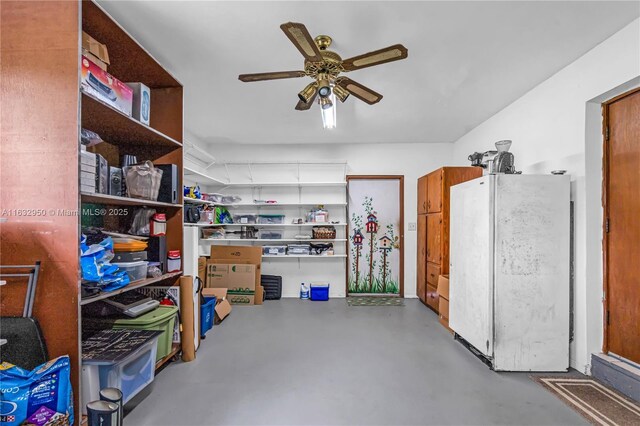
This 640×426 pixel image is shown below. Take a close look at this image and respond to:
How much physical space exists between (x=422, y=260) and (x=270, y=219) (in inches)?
103

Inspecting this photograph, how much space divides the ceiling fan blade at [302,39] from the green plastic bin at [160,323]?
2.13 m

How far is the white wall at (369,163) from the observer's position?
16.7ft

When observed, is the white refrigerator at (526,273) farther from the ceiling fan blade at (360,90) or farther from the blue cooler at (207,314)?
the blue cooler at (207,314)

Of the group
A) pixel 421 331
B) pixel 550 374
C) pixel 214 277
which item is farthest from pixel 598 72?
pixel 214 277

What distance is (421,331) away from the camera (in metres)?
3.46

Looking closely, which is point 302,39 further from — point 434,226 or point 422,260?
point 422,260

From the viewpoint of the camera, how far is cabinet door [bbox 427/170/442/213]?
13.1ft

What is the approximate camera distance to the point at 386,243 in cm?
517

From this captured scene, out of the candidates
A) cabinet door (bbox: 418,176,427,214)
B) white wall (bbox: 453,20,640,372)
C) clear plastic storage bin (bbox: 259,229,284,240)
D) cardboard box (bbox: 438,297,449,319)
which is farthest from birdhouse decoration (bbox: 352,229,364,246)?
white wall (bbox: 453,20,640,372)

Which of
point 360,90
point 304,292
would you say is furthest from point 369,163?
point 360,90

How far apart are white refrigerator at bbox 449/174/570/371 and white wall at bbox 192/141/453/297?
247 cm

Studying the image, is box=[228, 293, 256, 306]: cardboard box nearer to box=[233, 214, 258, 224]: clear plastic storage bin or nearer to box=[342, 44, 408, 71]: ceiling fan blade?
box=[233, 214, 258, 224]: clear plastic storage bin

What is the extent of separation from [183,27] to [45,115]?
1.08 m

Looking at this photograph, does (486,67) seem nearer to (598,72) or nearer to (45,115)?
(598,72)
